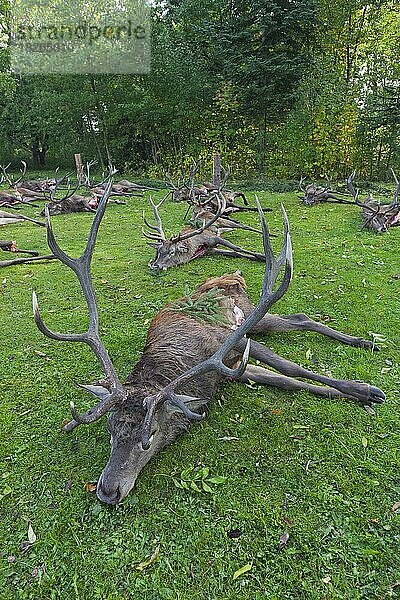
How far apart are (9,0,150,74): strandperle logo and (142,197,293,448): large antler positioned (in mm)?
19676

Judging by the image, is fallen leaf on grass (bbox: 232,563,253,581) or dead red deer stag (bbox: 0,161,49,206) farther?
dead red deer stag (bbox: 0,161,49,206)

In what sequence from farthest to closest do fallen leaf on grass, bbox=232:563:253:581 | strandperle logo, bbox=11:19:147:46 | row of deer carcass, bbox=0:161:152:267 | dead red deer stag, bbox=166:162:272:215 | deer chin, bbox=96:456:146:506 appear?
strandperle logo, bbox=11:19:147:46
row of deer carcass, bbox=0:161:152:267
dead red deer stag, bbox=166:162:272:215
deer chin, bbox=96:456:146:506
fallen leaf on grass, bbox=232:563:253:581

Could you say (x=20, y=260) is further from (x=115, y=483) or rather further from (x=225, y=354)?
(x=115, y=483)

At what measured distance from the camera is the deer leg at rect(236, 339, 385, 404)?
3.41 metres

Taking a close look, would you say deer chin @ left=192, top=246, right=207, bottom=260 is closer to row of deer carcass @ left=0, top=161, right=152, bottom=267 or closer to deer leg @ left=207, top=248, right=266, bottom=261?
deer leg @ left=207, top=248, right=266, bottom=261

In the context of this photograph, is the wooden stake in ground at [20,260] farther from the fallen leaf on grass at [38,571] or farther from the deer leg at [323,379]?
the fallen leaf on grass at [38,571]

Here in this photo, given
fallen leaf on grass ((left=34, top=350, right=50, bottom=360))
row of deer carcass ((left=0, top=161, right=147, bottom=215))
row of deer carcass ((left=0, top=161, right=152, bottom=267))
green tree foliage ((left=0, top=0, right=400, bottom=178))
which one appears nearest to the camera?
fallen leaf on grass ((left=34, top=350, right=50, bottom=360))

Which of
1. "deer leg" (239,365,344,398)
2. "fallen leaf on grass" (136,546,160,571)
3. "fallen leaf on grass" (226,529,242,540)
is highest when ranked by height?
"deer leg" (239,365,344,398)

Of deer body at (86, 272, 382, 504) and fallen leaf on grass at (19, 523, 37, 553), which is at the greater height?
deer body at (86, 272, 382, 504)

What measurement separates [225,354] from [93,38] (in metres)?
21.8

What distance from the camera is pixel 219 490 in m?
2.67

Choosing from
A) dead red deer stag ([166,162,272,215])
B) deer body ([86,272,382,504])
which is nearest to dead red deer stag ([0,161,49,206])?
dead red deer stag ([166,162,272,215])

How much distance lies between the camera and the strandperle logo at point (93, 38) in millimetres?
20281

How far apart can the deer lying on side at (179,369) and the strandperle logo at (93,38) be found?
62.1 ft
